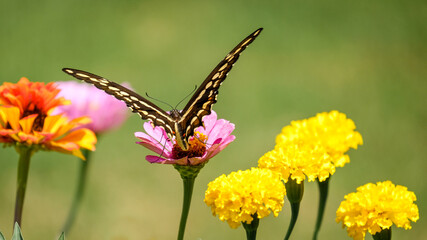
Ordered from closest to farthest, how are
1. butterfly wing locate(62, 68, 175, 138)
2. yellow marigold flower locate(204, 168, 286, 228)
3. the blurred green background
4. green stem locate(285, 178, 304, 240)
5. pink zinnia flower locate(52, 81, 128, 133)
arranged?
yellow marigold flower locate(204, 168, 286, 228)
green stem locate(285, 178, 304, 240)
butterfly wing locate(62, 68, 175, 138)
pink zinnia flower locate(52, 81, 128, 133)
the blurred green background

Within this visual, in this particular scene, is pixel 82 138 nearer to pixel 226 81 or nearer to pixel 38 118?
pixel 38 118

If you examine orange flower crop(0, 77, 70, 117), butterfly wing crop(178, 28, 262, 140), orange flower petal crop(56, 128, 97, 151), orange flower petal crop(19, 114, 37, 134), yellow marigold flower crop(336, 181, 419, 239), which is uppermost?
butterfly wing crop(178, 28, 262, 140)

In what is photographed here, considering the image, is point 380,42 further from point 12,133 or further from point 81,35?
point 12,133

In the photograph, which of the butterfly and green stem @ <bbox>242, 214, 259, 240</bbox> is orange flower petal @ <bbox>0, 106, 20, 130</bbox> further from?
green stem @ <bbox>242, 214, 259, 240</bbox>

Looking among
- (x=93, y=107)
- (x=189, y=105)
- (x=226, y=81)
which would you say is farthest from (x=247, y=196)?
(x=226, y=81)

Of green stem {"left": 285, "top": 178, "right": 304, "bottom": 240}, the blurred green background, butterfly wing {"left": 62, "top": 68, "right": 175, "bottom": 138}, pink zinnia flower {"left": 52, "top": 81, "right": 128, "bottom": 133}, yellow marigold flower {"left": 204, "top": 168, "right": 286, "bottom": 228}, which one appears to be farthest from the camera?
the blurred green background

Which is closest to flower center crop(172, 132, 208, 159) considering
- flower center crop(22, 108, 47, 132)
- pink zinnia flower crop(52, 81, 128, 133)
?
flower center crop(22, 108, 47, 132)
